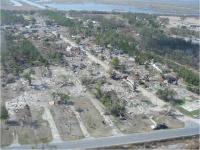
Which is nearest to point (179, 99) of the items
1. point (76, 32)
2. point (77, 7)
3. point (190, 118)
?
point (190, 118)

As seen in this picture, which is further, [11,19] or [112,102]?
[11,19]

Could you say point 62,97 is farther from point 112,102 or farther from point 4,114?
point 4,114

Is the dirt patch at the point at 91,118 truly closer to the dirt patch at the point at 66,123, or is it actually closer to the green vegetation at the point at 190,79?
the dirt patch at the point at 66,123

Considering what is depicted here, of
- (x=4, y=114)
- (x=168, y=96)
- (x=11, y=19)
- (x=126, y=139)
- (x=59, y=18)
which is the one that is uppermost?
(x=11, y=19)

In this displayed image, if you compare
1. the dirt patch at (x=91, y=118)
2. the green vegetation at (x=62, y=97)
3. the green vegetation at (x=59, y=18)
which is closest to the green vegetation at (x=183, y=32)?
the green vegetation at (x=59, y=18)

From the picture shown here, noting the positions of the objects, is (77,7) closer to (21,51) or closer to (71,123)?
(21,51)

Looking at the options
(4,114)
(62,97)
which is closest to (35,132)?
(4,114)

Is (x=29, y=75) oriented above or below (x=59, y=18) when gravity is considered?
below
